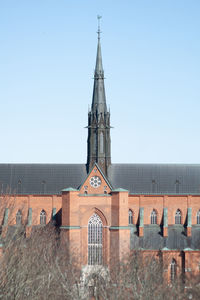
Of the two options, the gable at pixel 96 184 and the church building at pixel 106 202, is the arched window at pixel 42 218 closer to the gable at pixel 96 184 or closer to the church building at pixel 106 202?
the church building at pixel 106 202

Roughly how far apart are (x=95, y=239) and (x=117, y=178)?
1220 centimetres

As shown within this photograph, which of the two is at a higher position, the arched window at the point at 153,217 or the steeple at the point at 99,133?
the steeple at the point at 99,133

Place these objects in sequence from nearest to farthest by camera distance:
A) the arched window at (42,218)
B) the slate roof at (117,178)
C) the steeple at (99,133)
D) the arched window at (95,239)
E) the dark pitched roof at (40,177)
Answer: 1. the arched window at (95,239)
2. the steeple at (99,133)
3. the arched window at (42,218)
4. the slate roof at (117,178)
5. the dark pitched roof at (40,177)

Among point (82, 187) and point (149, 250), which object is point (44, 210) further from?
point (149, 250)

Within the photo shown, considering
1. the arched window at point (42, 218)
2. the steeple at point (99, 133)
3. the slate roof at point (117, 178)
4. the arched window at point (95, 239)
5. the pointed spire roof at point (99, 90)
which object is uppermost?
the pointed spire roof at point (99, 90)

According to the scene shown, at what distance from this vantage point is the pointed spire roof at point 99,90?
317 ft

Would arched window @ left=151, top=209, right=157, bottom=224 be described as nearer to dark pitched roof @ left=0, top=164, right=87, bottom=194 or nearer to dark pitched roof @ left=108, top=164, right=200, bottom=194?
dark pitched roof @ left=108, top=164, right=200, bottom=194

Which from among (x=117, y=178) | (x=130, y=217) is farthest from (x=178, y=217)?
(x=117, y=178)

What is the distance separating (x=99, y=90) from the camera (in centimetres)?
9775

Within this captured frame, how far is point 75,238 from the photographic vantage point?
292 feet

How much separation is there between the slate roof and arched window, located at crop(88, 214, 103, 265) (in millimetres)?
8865

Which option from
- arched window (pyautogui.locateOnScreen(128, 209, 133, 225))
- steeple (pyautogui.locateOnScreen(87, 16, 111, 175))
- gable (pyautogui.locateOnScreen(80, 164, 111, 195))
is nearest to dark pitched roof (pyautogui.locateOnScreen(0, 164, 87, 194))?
steeple (pyautogui.locateOnScreen(87, 16, 111, 175))

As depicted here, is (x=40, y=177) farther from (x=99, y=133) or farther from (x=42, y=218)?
(x=99, y=133)

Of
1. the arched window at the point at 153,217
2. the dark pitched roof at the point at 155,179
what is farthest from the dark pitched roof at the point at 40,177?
the arched window at the point at 153,217
